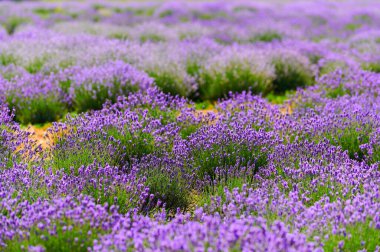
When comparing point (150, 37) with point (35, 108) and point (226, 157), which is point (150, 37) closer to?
point (35, 108)

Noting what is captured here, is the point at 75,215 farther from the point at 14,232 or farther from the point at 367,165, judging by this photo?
the point at 367,165

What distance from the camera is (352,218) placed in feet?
9.09

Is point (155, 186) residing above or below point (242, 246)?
below

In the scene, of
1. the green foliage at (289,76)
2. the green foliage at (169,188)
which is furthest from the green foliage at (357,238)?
the green foliage at (289,76)

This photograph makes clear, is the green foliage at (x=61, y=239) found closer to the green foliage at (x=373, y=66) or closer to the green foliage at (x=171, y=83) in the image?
the green foliage at (x=171, y=83)

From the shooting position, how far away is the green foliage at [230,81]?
7105mm

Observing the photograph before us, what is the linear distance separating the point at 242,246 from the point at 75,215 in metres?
0.98

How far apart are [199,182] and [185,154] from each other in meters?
0.38

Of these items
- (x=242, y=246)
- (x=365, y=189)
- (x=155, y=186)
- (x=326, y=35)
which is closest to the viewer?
(x=242, y=246)

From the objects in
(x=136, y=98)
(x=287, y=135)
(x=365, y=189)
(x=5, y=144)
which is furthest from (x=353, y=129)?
(x=5, y=144)

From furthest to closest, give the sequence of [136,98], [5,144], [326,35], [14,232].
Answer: [326,35] < [136,98] < [5,144] < [14,232]

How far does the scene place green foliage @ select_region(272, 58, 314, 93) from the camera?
314 inches

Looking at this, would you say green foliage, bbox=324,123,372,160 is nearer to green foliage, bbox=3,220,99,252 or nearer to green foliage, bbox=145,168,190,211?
green foliage, bbox=145,168,190,211

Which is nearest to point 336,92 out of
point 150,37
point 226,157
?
point 226,157
